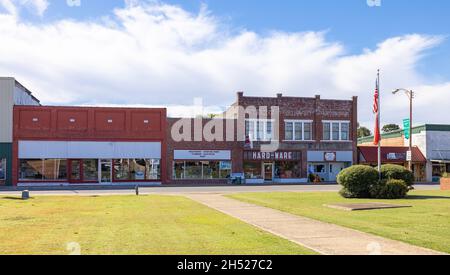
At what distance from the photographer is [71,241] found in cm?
1070

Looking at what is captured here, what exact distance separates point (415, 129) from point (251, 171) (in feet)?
67.8

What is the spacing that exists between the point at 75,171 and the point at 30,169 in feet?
13.0

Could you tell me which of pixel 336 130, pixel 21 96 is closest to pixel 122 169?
pixel 21 96

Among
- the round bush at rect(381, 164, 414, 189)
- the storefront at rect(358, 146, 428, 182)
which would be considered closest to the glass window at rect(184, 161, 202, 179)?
the storefront at rect(358, 146, 428, 182)

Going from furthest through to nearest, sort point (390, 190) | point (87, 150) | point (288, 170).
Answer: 1. point (288, 170)
2. point (87, 150)
3. point (390, 190)

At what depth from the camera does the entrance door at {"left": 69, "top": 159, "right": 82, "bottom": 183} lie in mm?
46406

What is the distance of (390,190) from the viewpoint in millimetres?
25141

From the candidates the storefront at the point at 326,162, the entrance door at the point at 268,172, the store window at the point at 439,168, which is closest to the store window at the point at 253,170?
the entrance door at the point at 268,172

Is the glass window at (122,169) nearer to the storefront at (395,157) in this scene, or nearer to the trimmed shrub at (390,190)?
the storefront at (395,157)

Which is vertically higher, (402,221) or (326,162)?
(326,162)

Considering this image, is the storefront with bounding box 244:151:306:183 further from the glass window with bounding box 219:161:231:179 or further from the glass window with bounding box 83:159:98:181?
the glass window with bounding box 83:159:98:181

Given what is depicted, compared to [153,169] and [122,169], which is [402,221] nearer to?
[153,169]

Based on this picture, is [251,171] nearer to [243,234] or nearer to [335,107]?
[335,107]

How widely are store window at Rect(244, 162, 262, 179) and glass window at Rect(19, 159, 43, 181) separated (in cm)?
1973
